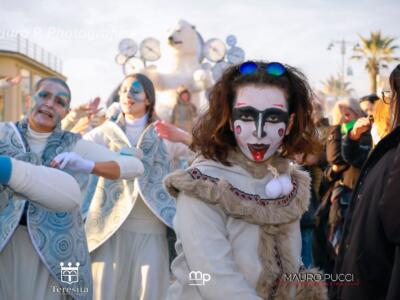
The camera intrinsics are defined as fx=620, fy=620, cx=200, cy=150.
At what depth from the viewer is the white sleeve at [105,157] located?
3.89 metres

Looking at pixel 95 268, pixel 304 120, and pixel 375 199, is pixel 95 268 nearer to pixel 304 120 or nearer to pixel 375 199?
pixel 304 120

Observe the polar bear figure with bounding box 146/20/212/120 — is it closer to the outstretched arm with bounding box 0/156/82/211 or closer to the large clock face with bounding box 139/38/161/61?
the large clock face with bounding box 139/38/161/61

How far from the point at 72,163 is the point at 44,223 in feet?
1.27

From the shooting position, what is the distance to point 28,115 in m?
3.84

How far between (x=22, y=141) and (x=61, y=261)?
2.42 feet

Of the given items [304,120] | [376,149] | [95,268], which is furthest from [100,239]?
[376,149]

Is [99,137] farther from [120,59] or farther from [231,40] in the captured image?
[231,40]

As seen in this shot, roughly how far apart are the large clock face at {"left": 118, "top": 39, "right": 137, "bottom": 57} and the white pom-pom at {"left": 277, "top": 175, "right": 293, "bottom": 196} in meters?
13.4

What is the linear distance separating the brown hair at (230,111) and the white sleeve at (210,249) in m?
0.26

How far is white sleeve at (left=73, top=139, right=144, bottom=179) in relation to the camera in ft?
12.8

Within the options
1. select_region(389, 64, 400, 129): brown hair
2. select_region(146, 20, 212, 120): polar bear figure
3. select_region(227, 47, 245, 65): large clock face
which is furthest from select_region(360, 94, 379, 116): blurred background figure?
select_region(227, 47, 245, 65): large clock face

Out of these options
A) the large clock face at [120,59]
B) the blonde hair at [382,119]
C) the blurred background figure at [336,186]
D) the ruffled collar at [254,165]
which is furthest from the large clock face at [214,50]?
the ruffled collar at [254,165]

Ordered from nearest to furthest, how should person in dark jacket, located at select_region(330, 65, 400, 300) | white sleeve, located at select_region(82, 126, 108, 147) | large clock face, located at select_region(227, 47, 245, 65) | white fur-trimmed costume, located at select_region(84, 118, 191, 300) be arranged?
person in dark jacket, located at select_region(330, 65, 400, 300), white fur-trimmed costume, located at select_region(84, 118, 191, 300), white sleeve, located at select_region(82, 126, 108, 147), large clock face, located at select_region(227, 47, 245, 65)

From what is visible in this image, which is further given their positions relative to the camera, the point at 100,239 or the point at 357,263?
the point at 100,239
